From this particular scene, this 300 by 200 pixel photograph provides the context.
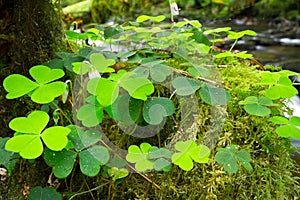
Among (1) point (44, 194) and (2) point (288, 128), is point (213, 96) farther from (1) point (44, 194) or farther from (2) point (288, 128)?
(1) point (44, 194)

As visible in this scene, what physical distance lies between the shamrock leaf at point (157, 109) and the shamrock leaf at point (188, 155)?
4.1 inches

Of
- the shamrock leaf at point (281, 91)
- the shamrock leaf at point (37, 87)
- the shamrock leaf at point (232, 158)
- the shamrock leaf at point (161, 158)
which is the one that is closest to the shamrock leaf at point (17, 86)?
the shamrock leaf at point (37, 87)

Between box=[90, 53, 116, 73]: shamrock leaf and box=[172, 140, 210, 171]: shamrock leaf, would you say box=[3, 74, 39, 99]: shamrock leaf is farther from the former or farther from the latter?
box=[172, 140, 210, 171]: shamrock leaf

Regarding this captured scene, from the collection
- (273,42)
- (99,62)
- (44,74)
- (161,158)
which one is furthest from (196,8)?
(161,158)

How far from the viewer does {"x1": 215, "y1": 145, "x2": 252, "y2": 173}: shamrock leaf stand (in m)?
0.92

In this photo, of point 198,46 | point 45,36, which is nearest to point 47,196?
point 45,36

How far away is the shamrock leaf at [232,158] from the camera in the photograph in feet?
3.00

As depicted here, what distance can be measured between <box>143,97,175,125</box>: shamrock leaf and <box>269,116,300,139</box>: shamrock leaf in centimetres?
28

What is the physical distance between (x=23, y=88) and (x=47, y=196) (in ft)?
0.98

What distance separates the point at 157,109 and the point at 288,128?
1.16 feet

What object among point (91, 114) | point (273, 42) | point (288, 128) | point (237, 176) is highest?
point (91, 114)

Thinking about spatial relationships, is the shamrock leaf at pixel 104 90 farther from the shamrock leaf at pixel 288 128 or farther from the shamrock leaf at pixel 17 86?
the shamrock leaf at pixel 288 128

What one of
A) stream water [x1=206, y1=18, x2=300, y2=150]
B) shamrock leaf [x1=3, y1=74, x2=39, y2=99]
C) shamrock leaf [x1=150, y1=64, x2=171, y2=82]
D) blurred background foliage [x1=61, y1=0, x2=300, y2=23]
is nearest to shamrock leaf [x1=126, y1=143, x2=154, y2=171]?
shamrock leaf [x1=150, y1=64, x2=171, y2=82]

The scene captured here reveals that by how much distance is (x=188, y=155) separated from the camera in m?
0.90
